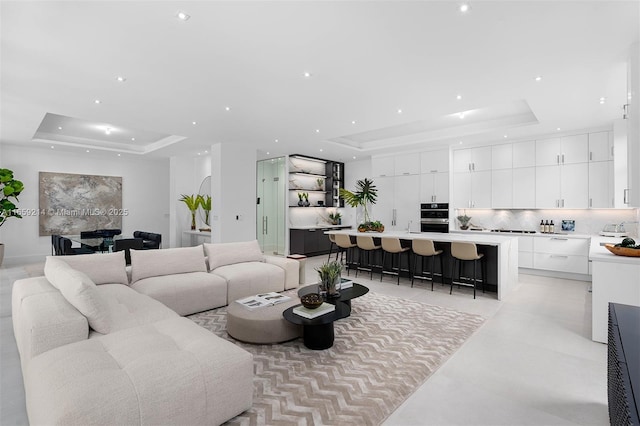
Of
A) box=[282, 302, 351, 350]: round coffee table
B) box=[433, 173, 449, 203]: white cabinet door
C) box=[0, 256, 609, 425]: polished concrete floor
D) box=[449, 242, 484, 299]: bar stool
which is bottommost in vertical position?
box=[0, 256, 609, 425]: polished concrete floor

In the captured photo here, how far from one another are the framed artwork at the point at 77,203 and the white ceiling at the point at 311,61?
297cm

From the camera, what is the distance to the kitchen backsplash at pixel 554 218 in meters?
5.91

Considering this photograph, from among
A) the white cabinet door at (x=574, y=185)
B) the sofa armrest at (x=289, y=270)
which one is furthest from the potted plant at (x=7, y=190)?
the white cabinet door at (x=574, y=185)

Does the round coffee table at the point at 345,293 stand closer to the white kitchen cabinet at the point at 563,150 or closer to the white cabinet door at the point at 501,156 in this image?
the white cabinet door at the point at 501,156

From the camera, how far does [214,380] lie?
6.14 feet

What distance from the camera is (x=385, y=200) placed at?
8750 millimetres

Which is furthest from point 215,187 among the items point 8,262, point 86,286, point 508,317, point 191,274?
point 508,317

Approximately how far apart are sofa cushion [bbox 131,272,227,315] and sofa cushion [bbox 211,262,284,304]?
0.12 meters

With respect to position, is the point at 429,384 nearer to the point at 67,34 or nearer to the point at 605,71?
the point at 605,71

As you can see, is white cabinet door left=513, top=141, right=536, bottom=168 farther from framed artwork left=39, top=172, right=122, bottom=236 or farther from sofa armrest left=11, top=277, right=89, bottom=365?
framed artwork left=39, top=172, right=122, bottom=236

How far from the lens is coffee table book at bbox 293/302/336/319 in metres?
2.99

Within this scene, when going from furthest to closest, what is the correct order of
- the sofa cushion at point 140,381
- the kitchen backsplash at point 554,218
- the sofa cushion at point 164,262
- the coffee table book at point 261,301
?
the kitchen backsplash at point 554,218 → the sofa cushion at point 164,262 → the coffee table book at point 261,301 → the sofa cushion at point 140,381

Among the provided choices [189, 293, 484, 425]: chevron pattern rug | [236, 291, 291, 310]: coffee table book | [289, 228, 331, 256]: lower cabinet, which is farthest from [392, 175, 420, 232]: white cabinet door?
[236, 291, 291, 310]: coffee table book

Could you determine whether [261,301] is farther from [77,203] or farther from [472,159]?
[77,203]
